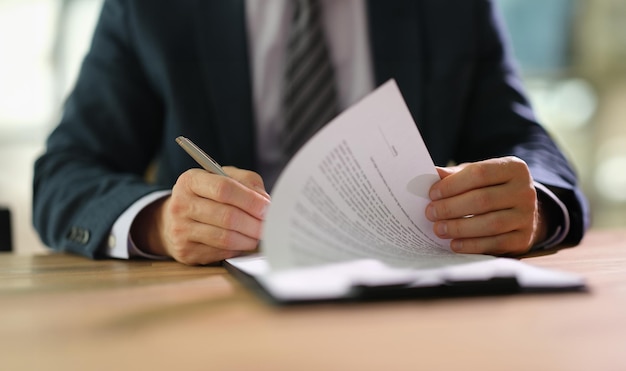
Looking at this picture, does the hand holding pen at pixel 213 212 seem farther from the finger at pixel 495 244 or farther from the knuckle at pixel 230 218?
the finger at pixel 495 244

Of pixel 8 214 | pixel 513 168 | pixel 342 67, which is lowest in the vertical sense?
pixel 8 214

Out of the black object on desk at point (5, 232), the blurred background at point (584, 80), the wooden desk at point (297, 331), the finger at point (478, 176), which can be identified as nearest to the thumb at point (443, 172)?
the finger at point (478, 176)

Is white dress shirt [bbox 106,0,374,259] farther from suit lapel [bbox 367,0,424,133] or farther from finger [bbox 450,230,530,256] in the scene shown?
finger [bbox 450,230,530,256]

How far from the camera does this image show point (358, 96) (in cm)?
126

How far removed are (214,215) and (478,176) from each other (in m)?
0.29

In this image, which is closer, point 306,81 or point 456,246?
point 456,246

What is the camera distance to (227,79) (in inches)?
46.6

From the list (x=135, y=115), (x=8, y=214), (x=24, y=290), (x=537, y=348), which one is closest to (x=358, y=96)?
(x=135, y=115)

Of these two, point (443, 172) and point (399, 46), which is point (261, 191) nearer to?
point (443, 172)

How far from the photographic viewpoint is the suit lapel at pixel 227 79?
1.17m

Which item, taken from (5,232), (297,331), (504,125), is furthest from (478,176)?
(5,232)

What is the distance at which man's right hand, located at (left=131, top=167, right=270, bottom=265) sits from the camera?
712mm

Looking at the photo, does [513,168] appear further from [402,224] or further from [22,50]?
[22,50]

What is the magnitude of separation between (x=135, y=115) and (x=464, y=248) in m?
0.76
